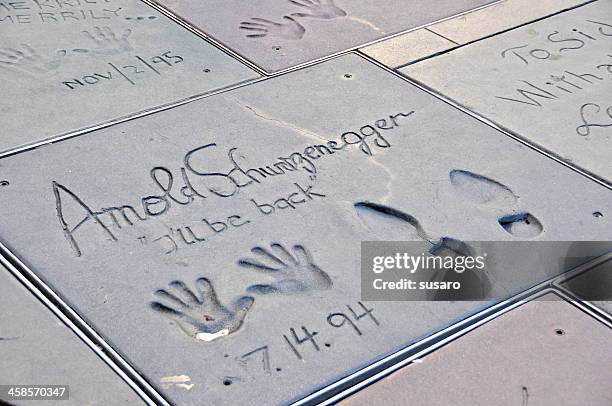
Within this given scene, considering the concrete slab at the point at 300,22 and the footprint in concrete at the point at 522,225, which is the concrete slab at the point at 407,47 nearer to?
the concrete slab at the point at 300,22

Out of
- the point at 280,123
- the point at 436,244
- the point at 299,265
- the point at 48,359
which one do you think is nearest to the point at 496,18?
the point at 280,123

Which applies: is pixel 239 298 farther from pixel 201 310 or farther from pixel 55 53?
pixel 55 53

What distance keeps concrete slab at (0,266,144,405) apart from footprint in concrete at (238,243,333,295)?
454 mm

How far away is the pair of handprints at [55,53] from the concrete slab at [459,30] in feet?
3.13

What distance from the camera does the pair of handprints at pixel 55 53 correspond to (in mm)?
3277

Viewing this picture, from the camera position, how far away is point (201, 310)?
219 cm

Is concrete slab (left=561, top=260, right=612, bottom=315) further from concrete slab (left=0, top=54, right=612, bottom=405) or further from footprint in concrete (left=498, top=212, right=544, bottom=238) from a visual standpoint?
footprint in concrete (left=498, top=212, right=544, bottom=238)

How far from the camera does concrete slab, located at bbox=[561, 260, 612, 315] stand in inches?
89.8

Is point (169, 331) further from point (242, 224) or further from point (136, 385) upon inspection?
point (242, 224)

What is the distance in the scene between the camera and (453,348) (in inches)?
83.6

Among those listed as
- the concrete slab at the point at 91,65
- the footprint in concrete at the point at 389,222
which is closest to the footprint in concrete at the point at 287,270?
the footprint in concrete at the point at 389,222

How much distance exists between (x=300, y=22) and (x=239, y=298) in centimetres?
177

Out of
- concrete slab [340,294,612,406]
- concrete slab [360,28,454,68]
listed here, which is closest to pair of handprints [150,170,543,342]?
concrete slab [340,294,612,406]

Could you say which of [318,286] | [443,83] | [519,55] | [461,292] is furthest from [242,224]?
[519,55]
